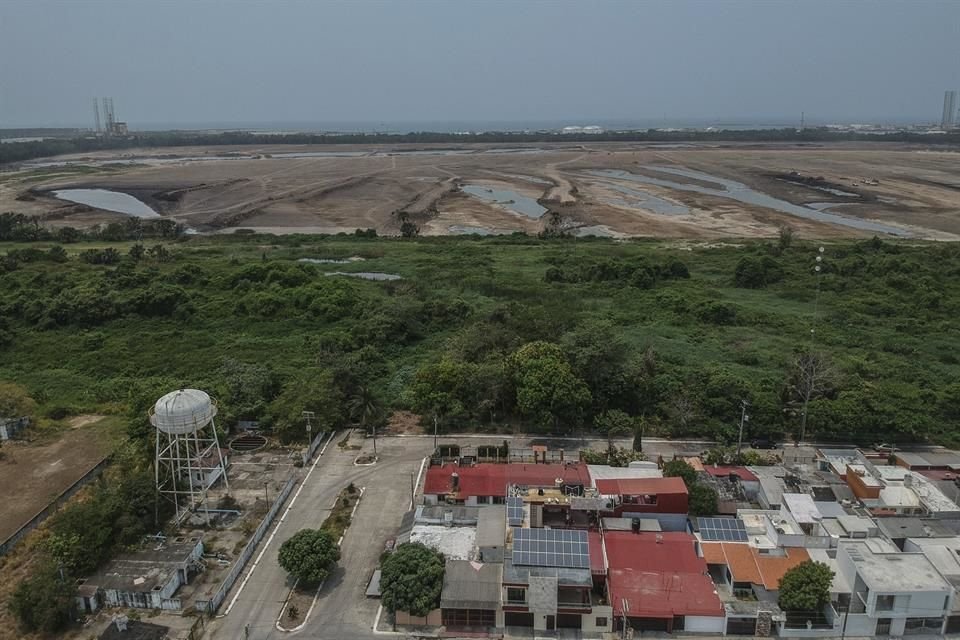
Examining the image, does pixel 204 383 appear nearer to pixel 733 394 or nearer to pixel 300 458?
pixel 300 458

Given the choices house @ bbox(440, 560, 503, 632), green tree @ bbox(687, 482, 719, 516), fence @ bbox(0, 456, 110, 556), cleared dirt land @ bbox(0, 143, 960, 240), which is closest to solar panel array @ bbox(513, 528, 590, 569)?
house @ bbox(440, 560, 503, 632)

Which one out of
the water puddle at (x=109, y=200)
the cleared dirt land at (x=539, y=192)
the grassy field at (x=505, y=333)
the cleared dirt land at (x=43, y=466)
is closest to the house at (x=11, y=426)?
the cleared dirt land at (x=43, y=466)

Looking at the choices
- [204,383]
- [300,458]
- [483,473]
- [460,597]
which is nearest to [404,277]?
[204,383]

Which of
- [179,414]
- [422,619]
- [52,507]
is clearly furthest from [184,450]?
[422,619]

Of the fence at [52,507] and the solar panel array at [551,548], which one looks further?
the fence at [52,507]

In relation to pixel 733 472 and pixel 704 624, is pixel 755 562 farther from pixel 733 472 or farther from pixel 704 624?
pixel 733 472

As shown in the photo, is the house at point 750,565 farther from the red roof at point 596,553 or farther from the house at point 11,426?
the house at point 11,426
